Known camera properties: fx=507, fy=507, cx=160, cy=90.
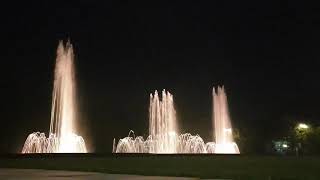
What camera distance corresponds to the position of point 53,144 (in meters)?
48.0

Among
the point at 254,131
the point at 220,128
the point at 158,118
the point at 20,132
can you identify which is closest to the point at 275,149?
the point at 254,131

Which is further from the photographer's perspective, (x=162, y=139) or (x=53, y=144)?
(x=162, y=139)

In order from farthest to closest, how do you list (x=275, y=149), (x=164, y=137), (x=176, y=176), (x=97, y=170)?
(x=275, y=149)
(x=164, y=137)
(x=97, y=170)
(x=176, y=176)

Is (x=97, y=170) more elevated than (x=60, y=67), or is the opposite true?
(x=60, y=67)

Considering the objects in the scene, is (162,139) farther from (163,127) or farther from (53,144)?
(53,144)

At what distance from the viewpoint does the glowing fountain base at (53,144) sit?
47.3 m

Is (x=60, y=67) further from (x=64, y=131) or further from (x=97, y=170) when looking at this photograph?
(x=97, y=170)

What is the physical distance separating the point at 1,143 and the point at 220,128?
93.1 feet

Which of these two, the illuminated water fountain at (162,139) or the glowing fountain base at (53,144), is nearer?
the glowing fountain base at (53,144)

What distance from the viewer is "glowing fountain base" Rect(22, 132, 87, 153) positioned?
47344mm

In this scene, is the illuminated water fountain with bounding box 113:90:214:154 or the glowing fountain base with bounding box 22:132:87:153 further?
the illuminated water fountain with bounding box 113:90:214:154

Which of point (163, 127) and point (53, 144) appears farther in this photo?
point (163, 127)

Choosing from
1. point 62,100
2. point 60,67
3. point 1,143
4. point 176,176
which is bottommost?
point 176,176

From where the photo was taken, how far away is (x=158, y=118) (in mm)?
61469
